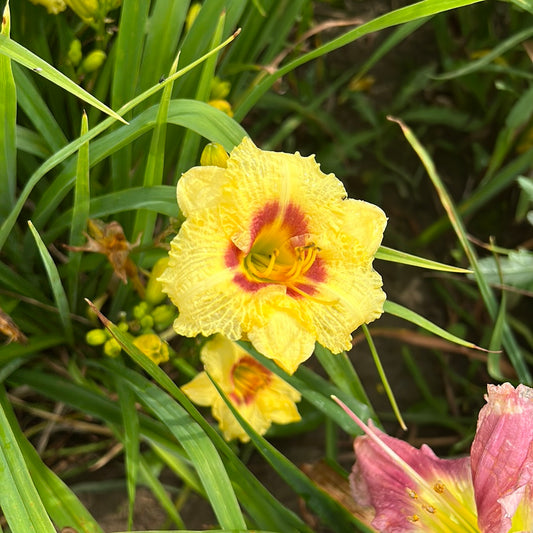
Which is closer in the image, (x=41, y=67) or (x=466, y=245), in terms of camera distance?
(x=41, y=67)

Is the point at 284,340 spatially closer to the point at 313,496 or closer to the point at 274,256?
the point at 274,256

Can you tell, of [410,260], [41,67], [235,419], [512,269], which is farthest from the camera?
[512,269]

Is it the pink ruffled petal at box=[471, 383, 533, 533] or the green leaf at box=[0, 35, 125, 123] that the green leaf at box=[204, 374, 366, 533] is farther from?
the green leaf at box=[0, 35, 125, 123]

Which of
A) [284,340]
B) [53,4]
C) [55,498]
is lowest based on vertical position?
[55,498]

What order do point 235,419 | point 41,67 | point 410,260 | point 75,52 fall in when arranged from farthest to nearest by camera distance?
point 235,419
point 75,52
point 410,260
point 41,67

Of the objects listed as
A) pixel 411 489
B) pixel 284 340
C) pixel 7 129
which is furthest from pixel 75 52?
pixel 411 489

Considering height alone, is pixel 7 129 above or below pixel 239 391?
above

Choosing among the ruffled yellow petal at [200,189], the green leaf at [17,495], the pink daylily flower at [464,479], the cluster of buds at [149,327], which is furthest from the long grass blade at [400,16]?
the green leaf at [17,495]

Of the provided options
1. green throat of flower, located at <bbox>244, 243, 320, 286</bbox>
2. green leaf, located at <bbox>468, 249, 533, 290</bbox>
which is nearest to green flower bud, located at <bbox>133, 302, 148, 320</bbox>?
green throat of flower, located at <bbox>244, 243, 320, 286</bbox>
